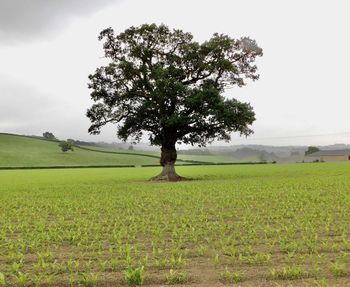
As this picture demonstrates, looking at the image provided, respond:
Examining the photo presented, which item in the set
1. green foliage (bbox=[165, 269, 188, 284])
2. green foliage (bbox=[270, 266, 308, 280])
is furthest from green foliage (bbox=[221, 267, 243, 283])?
green foliage (bbox=[165, 269, 188, 284])

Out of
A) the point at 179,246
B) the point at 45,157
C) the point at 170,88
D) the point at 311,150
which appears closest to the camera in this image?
the point at 179,246

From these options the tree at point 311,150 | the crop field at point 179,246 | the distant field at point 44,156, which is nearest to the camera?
the crop field at point 179,246

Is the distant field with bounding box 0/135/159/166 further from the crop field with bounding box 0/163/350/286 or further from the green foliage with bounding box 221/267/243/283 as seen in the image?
the green foliage with bounding box 221/267/243/283

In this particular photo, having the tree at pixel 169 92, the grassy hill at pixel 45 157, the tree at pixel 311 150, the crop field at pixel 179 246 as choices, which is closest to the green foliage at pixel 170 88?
the tree at pixel 169 92

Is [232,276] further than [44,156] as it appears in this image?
No

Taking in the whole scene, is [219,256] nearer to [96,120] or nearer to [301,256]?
[301,256]

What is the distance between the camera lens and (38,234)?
12.9m

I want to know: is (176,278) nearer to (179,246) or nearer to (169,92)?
(179,246)

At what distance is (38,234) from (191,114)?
102 feet

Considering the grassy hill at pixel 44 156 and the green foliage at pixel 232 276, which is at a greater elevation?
the grassy hill at pixel 44 156

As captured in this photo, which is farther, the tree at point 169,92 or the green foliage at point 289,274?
the tree at point 169,92

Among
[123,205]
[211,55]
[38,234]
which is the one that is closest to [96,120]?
[211,55]

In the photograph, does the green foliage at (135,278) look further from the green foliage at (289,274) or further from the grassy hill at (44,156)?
the grassy hill at (44,156)

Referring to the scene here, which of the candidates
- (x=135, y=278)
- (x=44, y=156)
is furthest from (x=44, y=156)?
(x=135, y=278)
